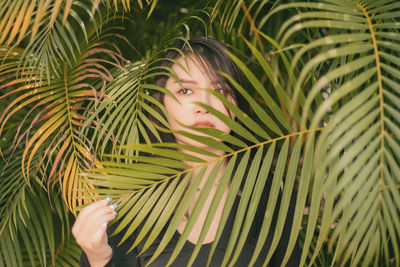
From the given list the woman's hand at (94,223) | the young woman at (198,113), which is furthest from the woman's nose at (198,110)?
the woman's hand at (94,223)

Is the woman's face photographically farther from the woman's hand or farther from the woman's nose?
the woman's hand

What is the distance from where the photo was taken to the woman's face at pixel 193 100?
28.3 inches

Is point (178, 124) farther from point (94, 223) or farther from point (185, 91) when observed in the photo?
point (94, 223)

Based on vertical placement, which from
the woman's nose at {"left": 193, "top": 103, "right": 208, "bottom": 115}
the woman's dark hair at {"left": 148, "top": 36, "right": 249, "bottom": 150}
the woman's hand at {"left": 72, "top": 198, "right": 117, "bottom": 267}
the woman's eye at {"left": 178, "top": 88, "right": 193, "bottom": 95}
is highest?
the woman's dark hair at {"left": 148, "top": 36, "right": 249, "bottom": 150}

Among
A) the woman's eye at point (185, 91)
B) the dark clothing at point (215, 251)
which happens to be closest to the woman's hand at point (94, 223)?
the dark clothing at point (215, 251)

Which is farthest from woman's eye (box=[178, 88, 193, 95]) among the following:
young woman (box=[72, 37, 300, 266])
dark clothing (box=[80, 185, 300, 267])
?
dark clothing (box=[80, 185, 300, 267])

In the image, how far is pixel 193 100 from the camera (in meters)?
0.74

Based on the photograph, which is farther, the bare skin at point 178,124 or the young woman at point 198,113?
the young woman at point 198,113

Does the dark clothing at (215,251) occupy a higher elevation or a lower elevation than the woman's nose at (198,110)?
lower

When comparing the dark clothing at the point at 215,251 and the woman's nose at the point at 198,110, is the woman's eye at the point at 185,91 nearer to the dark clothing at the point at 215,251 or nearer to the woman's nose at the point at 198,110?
the woman's nose at the point at 198,110

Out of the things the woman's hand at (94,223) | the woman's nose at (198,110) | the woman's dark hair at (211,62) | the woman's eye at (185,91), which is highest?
the woman's dark hair at (211,62)

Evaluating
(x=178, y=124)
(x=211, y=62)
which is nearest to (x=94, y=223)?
(x=178, y=124)

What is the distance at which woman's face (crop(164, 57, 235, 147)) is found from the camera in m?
0.72

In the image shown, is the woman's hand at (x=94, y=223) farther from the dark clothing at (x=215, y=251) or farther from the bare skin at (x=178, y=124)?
the dark clothing at (x=215, y=251)
